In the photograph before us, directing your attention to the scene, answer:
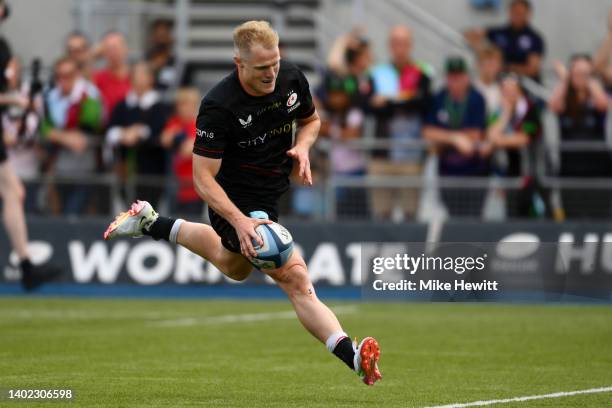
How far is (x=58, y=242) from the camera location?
1758 centimetres

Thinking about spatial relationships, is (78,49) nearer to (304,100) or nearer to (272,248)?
(304,100)

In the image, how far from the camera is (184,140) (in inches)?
704

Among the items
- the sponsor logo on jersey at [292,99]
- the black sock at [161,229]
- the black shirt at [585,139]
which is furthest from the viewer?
the black shirt at [585,139]

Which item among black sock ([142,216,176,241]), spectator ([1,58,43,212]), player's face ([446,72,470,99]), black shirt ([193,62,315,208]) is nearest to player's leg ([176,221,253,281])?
black sock ([142,216,176,241])

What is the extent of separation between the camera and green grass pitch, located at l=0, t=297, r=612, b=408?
845cm

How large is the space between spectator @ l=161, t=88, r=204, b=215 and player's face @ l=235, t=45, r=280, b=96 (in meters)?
9.50

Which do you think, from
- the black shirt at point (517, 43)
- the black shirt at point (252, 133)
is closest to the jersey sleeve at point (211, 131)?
Result: the black shirt at point (252, 133)

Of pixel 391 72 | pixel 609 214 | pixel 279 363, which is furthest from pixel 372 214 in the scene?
pixel 279 363

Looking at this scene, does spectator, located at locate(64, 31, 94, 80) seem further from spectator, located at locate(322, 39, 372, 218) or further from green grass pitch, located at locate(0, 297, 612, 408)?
green grass pitch, located at locate(0, 297, 612, 408)

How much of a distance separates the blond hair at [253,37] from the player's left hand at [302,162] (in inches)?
30.5

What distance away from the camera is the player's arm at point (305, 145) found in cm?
837

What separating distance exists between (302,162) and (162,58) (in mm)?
11867

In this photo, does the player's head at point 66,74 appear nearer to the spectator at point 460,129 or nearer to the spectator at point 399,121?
the spectator at point 399,121

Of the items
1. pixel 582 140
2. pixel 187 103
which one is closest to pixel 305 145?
pixel 187 103
